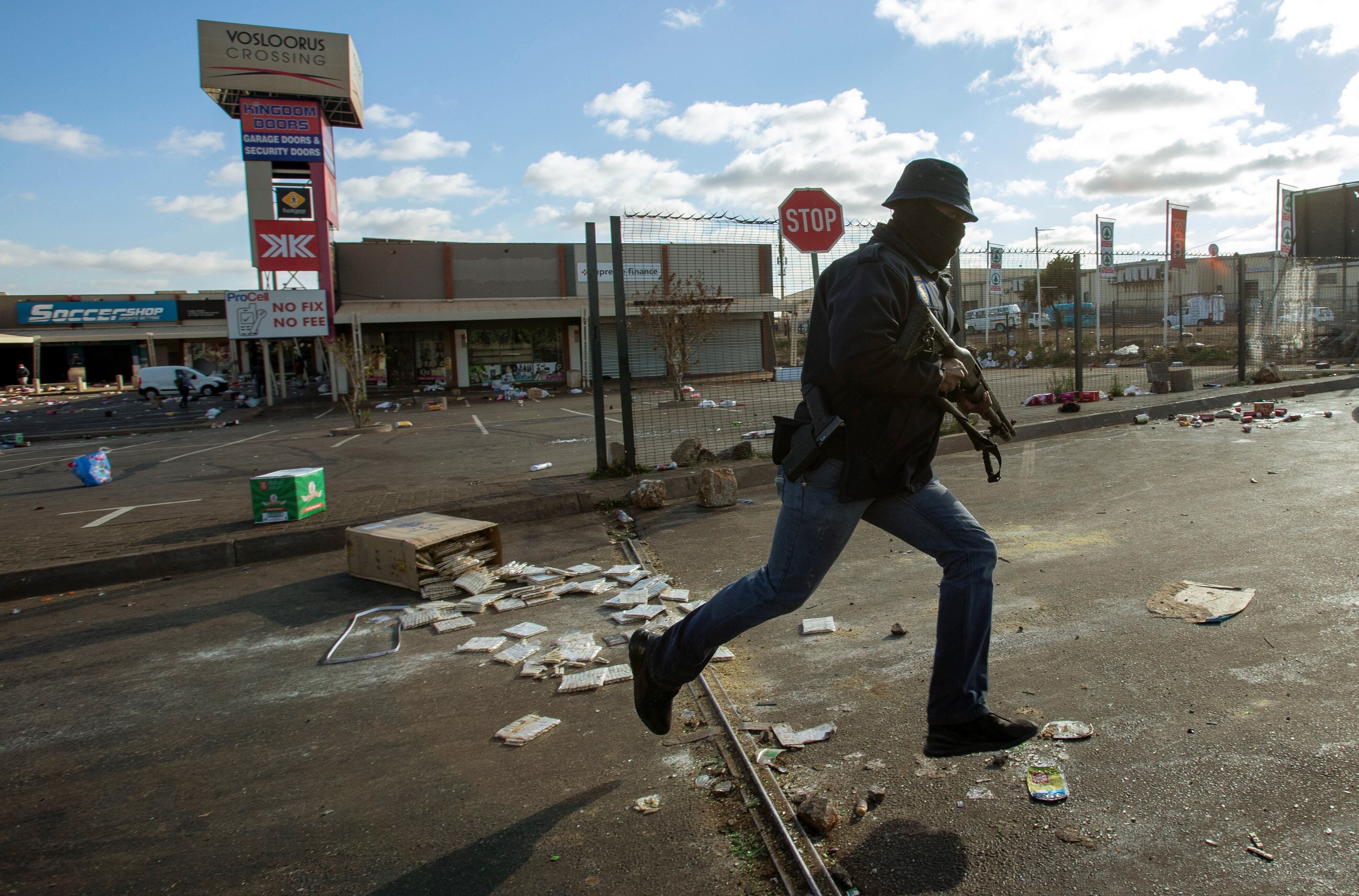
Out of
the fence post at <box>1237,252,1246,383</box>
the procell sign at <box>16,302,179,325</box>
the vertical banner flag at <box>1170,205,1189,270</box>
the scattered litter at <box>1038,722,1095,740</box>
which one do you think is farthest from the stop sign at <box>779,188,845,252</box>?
the procell sign at <box>16,302,179,325</box>

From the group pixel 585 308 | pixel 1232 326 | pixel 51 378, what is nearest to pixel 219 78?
pixel 585 308

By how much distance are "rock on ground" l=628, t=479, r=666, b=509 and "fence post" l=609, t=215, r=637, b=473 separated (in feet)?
3.27

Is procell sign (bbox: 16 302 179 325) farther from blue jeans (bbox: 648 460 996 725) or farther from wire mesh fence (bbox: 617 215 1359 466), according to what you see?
blue jeans (bbox: 648 460 996 725)

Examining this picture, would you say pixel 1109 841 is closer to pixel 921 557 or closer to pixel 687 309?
pixel 921 557

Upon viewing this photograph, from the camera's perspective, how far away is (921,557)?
18.1 ft

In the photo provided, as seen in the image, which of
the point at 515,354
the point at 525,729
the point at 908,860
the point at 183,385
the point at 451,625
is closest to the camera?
the point at 908,860

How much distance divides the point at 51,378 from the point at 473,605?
187 ft

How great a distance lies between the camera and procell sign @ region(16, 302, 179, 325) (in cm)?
4756

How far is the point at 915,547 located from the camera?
105 inches

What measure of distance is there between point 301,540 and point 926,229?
19.0 ft

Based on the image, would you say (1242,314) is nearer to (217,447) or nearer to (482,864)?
(482,864)

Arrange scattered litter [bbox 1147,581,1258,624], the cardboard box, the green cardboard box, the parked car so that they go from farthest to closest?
1. the parked car
2. the green cardboard box
3. the cardboard box
4. scattered litter [bbox 1147,581,1258,624]

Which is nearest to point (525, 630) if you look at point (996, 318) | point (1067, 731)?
point (1067, 731)

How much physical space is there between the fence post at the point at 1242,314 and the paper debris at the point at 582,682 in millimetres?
16385
